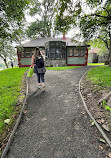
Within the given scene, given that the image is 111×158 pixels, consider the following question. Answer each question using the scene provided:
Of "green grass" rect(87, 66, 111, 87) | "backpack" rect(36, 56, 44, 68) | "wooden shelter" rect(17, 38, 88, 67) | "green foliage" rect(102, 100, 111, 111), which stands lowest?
"green foliage" rect(102, 100, 111, 111)

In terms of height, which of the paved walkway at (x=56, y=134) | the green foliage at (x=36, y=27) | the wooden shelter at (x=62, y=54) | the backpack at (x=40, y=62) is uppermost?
the green foliage at (x=36, y=27)

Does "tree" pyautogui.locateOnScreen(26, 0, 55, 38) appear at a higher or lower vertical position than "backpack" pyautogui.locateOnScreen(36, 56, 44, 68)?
higher

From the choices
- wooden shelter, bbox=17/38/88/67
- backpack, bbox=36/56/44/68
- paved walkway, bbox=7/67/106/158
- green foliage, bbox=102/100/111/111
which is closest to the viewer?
paved walkway, bbox=7/67/106/158

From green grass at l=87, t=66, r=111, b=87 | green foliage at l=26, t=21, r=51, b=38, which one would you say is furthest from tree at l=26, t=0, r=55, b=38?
green grass at l=87, t=66, r=111, b=87

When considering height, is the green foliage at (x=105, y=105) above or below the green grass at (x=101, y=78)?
below

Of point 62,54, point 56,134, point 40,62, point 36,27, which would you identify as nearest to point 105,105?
point 56,134

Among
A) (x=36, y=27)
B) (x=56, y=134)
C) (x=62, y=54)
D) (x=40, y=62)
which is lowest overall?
(x=56, y=134)

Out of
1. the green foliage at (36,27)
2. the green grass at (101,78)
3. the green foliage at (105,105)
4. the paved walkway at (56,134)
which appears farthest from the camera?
the green foliage at (36,27)

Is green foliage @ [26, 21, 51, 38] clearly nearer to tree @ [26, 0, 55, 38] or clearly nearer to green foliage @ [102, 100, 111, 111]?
tree @ [26, 0, 55, 38]

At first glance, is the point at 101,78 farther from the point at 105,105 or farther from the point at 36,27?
the point at 36,27

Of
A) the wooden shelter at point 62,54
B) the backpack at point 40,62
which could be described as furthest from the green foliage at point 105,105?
the wooden shelter at point 62,54

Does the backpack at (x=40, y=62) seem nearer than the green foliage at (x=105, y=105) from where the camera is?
No

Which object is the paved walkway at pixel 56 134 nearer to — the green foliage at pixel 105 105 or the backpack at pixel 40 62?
the green foliage at pixel 105 105

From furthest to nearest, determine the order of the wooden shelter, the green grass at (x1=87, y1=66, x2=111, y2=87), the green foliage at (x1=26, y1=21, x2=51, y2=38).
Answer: the green foliage at (x1=26, y1=21, x2=51, y2=38), the wooden shelter, the green grass at (x1=87, y1=66, x2=111, y2=87)
